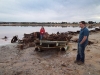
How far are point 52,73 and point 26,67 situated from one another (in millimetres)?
1583

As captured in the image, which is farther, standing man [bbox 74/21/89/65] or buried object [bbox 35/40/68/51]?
buried object [bbox 35/40/68/51]

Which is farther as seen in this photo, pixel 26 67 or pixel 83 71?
pixel 26 67

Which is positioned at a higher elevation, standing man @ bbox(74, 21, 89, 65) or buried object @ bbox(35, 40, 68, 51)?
standing man @ bbox(74, 21, 89, 65)

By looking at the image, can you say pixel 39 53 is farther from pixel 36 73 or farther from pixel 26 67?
pixel 36 73

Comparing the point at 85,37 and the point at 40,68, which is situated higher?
the point at 85,37

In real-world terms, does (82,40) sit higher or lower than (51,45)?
higher

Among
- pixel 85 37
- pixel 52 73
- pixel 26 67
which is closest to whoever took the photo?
pixel 52 73

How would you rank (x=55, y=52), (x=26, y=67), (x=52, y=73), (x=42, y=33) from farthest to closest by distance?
(x=42, y=33) < (x=55, y=52) < (x=26, y=67) < (x=52, y=73)

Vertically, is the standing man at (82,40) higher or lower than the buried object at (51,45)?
higher

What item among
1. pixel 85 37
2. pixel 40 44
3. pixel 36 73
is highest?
pixel 85 37

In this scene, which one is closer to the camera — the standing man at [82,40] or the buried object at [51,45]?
the standing man at [82,40]

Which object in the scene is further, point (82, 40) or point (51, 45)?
point (51, 45)

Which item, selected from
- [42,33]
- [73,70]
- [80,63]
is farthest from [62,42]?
[42,33]

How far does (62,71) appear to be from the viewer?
Answer: 265 inches
